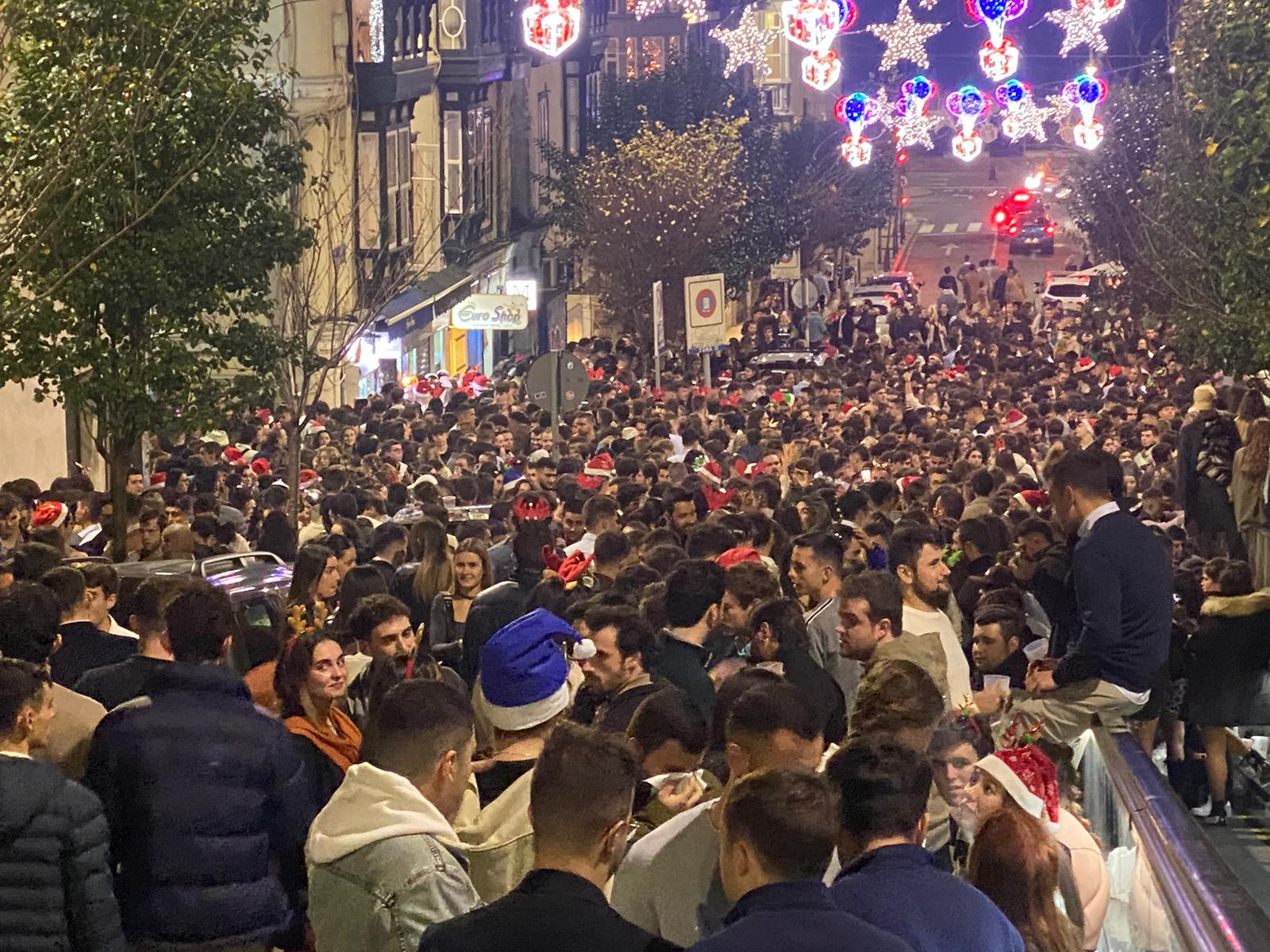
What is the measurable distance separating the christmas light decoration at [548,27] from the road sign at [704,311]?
57.0 feet

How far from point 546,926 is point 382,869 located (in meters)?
0.96

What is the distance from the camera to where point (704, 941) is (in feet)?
14.3

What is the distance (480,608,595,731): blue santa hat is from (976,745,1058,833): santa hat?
1241 millimetres

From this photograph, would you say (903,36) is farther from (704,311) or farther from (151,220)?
(151,220)

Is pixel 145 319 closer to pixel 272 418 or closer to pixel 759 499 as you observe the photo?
pixel 759 499

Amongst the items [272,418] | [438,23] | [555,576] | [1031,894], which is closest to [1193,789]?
[555,576]

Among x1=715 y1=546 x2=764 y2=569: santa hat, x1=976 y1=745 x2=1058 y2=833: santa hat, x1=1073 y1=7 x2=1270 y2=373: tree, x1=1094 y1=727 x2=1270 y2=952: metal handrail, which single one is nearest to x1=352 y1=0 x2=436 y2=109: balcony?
x1=1073 y1=7 x2=1270 y2=373: tree

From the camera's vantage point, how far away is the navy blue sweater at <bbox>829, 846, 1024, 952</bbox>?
4.85 metres

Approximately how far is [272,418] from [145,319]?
24.8 feet

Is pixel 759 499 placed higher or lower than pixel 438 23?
lower

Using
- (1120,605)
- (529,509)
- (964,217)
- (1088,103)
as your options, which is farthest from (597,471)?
(964,217)

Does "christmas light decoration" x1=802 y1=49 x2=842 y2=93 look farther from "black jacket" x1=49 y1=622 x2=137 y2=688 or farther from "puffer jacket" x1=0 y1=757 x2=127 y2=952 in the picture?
"puffer jacket" x1=0 y1=757 x2=127 y2=952

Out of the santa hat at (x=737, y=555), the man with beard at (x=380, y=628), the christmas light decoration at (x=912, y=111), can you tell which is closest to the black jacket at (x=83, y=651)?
the man with beard at (x=380, y=628)

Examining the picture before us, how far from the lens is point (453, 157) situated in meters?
42.9
